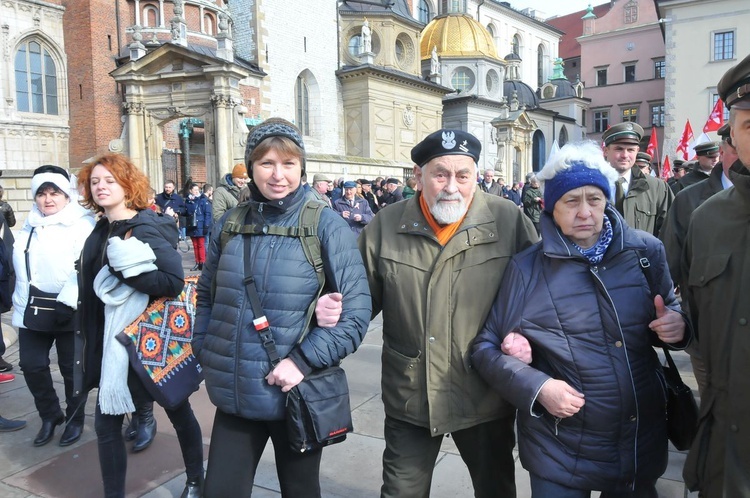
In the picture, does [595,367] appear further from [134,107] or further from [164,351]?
[134,107]

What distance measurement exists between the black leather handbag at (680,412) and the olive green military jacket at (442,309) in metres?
0.70

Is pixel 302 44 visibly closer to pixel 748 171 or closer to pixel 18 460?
pixel 18 460

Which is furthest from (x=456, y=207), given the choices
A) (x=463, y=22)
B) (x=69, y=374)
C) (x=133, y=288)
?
(x=463, y=22)

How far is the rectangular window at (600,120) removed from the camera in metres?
57.1

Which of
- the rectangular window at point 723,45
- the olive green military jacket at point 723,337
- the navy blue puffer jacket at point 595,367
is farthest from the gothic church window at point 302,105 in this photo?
the olive green military jacket at point 723,337

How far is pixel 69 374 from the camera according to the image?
189 inches

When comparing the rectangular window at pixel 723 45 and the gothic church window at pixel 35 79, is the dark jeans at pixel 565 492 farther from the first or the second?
the rectangular window at pixel 723 45

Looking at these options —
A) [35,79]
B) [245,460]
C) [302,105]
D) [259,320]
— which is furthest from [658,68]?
[245,460]

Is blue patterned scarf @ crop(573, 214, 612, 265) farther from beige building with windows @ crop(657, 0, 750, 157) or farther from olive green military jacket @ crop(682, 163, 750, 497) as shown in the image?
beige building with windows @ crop(657, 0, 750, 157)

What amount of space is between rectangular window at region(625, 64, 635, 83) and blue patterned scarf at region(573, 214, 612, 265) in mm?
60740

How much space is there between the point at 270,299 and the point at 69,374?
10.2 feet

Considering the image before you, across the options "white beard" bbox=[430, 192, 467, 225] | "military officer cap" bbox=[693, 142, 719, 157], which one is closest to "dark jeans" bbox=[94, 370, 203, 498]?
"white beard" bbox=[430, 192, 467, 225]

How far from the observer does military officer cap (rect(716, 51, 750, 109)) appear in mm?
1807

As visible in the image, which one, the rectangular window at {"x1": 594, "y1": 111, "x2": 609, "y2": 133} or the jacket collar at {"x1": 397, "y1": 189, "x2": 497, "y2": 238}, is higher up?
the rectangular window at {"x1": 594, "y1": 111, "x2": 609, "y2": 133}
